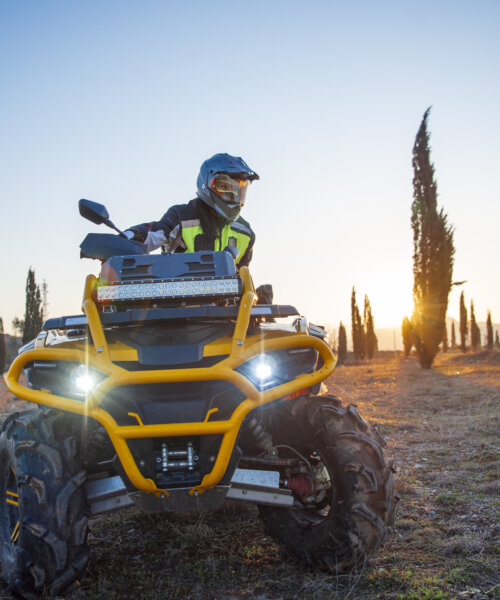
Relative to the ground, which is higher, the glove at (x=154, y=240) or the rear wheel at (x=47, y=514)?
the glove at (x=154, y=240)

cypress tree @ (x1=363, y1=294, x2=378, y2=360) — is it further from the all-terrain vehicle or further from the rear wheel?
the rear wheel

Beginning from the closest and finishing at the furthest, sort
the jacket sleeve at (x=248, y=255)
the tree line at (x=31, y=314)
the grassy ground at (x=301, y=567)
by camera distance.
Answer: the grassy ground at (x=301, y=567) < the jacket sleeve at (x=248, y=255) < the tree line at (x=31, y=314)

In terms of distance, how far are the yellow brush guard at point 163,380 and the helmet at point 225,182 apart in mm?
1659

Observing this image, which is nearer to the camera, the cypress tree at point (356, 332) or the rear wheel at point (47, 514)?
the rear wheel at point (47, 514)

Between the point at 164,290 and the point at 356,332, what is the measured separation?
157 ft

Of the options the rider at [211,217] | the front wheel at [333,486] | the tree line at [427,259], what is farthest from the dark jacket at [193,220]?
the tree line at [427,259]

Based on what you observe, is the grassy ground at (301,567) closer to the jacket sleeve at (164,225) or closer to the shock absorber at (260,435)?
the shock absorber at (260,435)

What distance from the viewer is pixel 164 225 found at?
478 cm

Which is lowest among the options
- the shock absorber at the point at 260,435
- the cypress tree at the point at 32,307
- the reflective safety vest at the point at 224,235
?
the shock absorber at the point at 260,435

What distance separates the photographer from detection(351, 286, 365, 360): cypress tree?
49125 millimetres

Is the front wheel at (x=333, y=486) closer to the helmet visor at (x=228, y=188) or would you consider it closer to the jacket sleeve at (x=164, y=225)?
the jacket sleeve at (x=164, y=225)

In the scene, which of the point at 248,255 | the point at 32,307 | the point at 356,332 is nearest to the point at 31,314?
the point at 32,307

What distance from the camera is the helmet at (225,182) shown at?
15.1 feet

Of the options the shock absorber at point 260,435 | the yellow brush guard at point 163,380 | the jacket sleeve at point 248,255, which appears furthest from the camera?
the jacket sleeve at point 248,255
